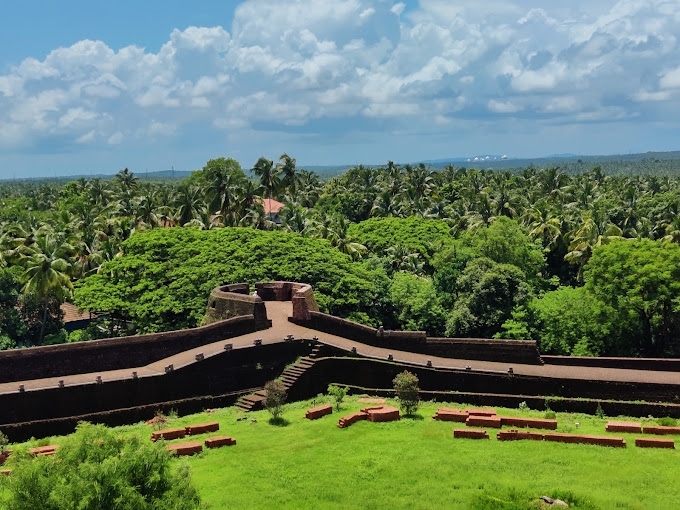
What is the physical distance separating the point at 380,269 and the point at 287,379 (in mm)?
14280

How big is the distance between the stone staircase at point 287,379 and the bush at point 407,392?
399 cm

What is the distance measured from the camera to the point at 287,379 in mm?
23094

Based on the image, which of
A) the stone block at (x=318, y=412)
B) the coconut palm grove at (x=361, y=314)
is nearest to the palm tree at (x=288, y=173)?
the coconut palm grove at (x=361, y=314)

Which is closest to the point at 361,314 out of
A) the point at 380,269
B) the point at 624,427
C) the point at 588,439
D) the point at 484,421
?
the point at 380,269

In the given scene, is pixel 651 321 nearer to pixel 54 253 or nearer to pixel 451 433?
pixel 451 433

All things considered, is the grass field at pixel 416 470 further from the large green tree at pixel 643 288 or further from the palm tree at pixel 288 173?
the palm tree at pixel 288 173

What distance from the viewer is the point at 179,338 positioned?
24391mm

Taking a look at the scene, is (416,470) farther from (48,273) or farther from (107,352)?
(48,273)

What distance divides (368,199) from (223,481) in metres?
50.4

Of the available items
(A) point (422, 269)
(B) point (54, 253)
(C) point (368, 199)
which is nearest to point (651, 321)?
(A) point (422, 269)

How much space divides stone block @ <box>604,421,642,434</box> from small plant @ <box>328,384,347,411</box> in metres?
7.45

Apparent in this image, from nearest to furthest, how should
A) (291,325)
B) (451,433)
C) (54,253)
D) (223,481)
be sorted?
(223,481) < (451,433) < (291,325) < (54,253)

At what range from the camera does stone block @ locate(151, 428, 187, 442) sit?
18.6 m

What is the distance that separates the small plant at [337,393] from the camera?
2128 centimetres
